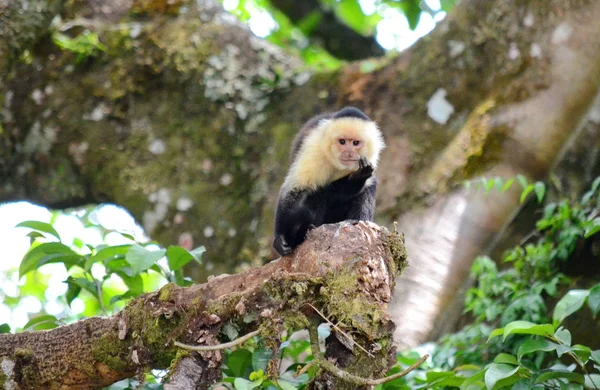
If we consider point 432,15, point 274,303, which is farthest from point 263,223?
point 432,15

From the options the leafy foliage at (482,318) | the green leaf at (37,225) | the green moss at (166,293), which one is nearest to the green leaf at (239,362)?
the leafy foliage at (482,318)

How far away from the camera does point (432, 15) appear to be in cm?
593

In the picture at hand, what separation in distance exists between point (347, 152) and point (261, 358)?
1.23m

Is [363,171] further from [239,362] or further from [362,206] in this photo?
[239,362]

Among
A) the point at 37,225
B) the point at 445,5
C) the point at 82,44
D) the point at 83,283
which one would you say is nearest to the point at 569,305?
the point at 83,283

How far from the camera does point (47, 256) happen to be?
2566mm

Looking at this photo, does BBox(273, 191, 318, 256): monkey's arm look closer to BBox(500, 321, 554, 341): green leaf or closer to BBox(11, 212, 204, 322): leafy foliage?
BBox(11, 212, 204, 322): leafy foliage

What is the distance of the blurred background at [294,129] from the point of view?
3.69 m

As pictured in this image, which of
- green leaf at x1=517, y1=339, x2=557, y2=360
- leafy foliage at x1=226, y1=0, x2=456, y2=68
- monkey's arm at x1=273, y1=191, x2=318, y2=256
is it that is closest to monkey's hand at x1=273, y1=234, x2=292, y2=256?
monkey's arm at x1=273, y1=191, x2=318, y2=256

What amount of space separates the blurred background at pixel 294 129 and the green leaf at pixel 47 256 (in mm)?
965

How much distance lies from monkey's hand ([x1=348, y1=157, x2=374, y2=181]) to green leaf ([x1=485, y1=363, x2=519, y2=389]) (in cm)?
112

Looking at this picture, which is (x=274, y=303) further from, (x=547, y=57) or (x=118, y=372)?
(x=547, y=57)

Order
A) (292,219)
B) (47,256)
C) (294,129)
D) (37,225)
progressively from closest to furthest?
(37,225) → (47,256) → (292,219) → (294,129)

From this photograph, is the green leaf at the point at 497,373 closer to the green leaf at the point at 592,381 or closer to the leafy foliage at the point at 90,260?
the green leaf at the point at 592,381
